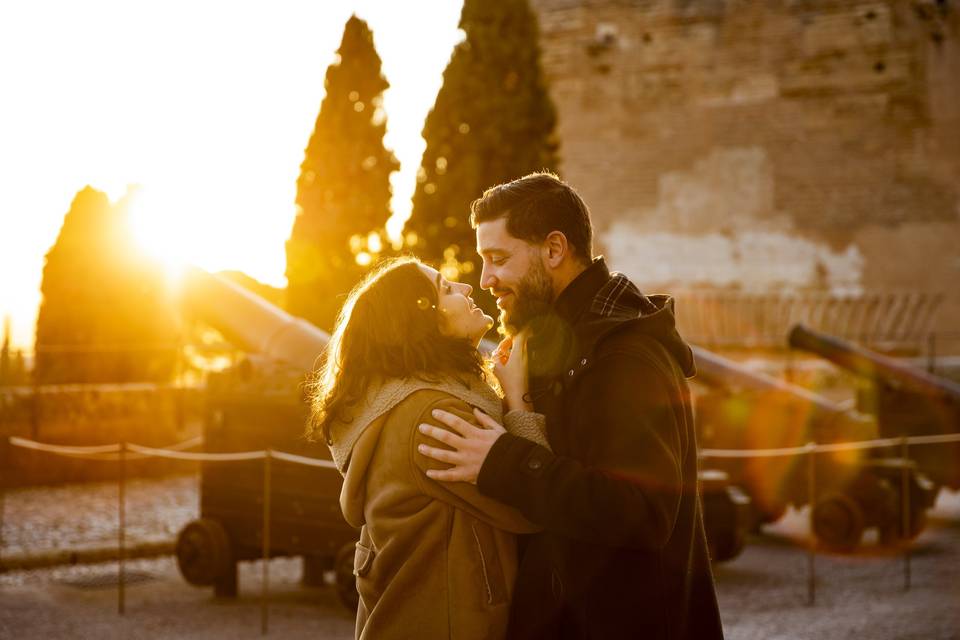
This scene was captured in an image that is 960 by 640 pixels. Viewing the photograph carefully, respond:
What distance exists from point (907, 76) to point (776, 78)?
2437 millimetres

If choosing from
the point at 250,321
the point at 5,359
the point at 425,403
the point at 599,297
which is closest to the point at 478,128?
the point at 5,359

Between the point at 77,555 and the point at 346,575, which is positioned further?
the point at 77,555

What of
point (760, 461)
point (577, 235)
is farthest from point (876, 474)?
point (577, 235)

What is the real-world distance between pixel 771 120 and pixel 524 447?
2239 cm

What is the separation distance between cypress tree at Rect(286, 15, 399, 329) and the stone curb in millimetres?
6555

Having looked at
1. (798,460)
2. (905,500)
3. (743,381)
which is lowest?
(905,500)

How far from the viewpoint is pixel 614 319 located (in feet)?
8.22

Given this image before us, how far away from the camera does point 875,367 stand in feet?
37.1

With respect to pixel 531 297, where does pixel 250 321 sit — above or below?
above

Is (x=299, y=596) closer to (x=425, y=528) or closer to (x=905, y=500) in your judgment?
(x=905, y=500)

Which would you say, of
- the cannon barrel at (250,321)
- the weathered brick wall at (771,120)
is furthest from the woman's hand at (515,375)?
the weathered brick wall at (771,120)

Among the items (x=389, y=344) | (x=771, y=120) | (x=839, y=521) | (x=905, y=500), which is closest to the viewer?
(x=389, y=344)

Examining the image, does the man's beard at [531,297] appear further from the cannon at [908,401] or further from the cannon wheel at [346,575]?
the cannon at [908,401]

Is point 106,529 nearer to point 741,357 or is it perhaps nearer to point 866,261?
point 741,357
